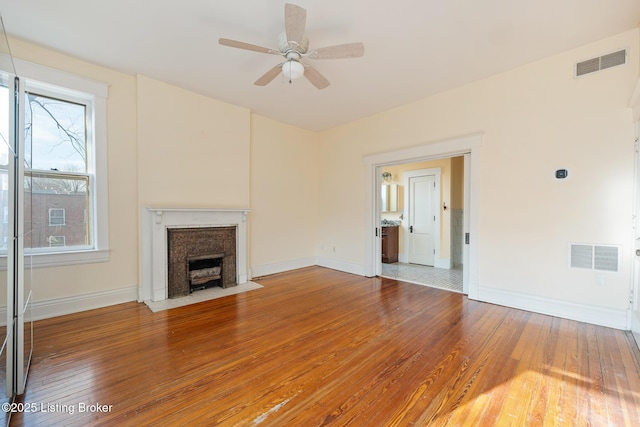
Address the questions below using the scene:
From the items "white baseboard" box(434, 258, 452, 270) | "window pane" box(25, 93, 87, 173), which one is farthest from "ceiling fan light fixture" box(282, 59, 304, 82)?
"white baseboard" box(434, 258, 452, 270)

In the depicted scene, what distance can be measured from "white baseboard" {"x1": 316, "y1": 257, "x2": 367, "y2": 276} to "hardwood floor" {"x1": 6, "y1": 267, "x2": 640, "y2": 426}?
5.55ft

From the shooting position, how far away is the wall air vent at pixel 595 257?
2675 mm

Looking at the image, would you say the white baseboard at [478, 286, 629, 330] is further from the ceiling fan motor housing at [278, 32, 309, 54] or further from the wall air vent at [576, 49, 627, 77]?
the ceiling fan motor housing at [278, 32, 309, 54]

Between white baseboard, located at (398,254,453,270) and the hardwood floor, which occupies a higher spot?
white baseboard, located at (398,254,453,270)

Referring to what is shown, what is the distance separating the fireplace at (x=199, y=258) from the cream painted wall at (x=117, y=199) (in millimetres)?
463

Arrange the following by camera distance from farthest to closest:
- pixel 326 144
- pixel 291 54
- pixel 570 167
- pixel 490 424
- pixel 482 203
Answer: pixel 326 144 < pixel 482 203 < pixel 570 167 < pixel 291 54 < pixel 490 424

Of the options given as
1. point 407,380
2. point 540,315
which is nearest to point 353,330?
point 407,380

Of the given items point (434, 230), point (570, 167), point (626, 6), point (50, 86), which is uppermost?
point (626, 6)

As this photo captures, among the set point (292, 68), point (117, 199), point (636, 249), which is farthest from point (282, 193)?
point (636, 249)

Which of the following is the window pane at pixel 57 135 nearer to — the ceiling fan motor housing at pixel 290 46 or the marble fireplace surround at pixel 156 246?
the marble fireplace surround at pixel 156 246

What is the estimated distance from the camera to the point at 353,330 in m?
2.67

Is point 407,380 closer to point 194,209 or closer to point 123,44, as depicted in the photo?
point 194,209

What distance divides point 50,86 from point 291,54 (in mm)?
2827

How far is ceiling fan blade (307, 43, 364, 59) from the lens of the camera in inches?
90.7
